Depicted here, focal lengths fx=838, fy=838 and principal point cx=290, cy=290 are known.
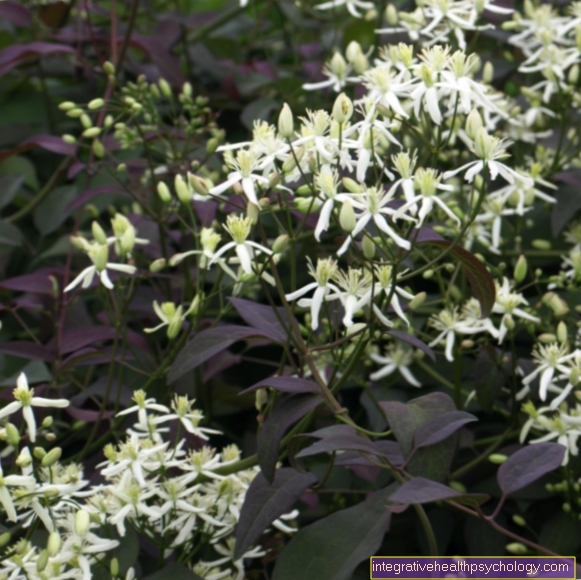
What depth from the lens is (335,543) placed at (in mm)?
785

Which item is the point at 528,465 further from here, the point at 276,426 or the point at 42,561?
the point at 42,561

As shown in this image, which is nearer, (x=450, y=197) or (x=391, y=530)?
(x=391, y=530)

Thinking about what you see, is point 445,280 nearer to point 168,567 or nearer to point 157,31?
point 168,567

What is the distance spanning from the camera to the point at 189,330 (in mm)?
936

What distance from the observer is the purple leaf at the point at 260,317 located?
847 mm

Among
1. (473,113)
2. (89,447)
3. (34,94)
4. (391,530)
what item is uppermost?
(473,113)

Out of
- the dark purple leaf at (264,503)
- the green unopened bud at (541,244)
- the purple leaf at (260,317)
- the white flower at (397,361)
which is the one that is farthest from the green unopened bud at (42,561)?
the green unopened bud at (541,244)

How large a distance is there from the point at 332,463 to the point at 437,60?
1.41 ft

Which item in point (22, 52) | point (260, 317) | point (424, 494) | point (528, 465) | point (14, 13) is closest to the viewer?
point (424, 494)

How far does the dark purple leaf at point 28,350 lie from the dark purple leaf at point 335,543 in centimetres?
43

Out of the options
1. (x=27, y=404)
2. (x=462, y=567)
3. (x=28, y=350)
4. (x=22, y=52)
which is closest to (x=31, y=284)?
(x=28, y=350)

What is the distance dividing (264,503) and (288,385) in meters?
0.12

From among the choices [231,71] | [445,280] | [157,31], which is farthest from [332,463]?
[157,31]

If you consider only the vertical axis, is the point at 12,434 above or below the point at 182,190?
below
